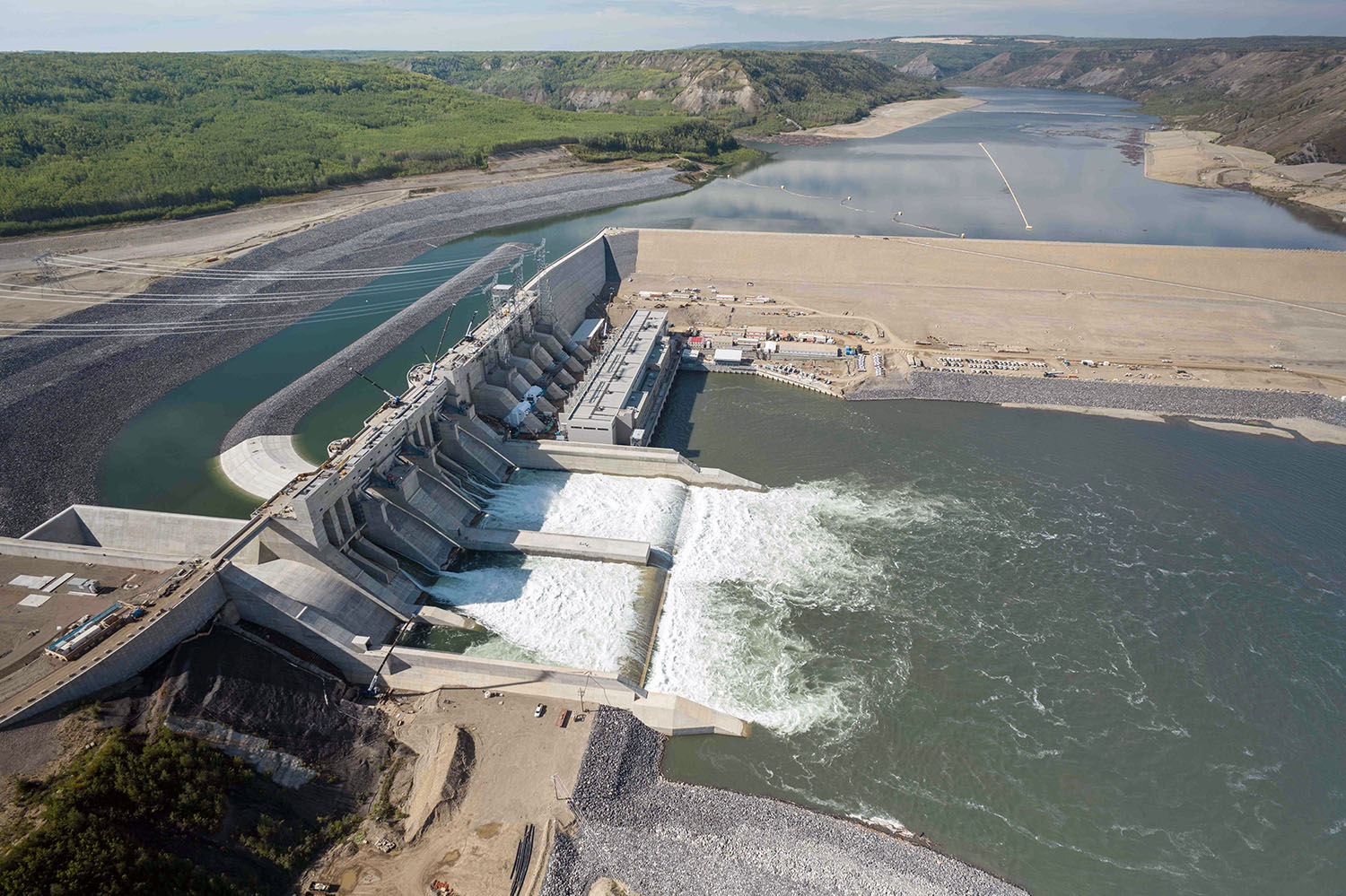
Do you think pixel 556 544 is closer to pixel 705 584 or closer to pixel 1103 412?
pixel 705 584

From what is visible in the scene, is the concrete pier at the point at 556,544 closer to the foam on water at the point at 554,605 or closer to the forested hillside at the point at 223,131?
the foam on water at the point at 554,605

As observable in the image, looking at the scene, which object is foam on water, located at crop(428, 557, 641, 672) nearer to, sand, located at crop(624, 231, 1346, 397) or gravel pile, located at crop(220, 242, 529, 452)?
gravel pile, located at crop(220, 242, 529, 452)

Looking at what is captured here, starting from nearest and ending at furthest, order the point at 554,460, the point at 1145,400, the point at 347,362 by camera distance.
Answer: the point at 554,460, the point at 1145,400, the point at 347,362

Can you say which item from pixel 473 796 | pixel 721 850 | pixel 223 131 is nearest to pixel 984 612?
pixel 721 850

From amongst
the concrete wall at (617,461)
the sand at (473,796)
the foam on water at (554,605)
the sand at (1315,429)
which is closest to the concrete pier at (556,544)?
the foam on water at (554,605)

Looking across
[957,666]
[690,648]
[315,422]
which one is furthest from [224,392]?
[957,666]

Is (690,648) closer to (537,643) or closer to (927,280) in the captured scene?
(537,643)

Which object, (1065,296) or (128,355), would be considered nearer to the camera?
(128,355)
